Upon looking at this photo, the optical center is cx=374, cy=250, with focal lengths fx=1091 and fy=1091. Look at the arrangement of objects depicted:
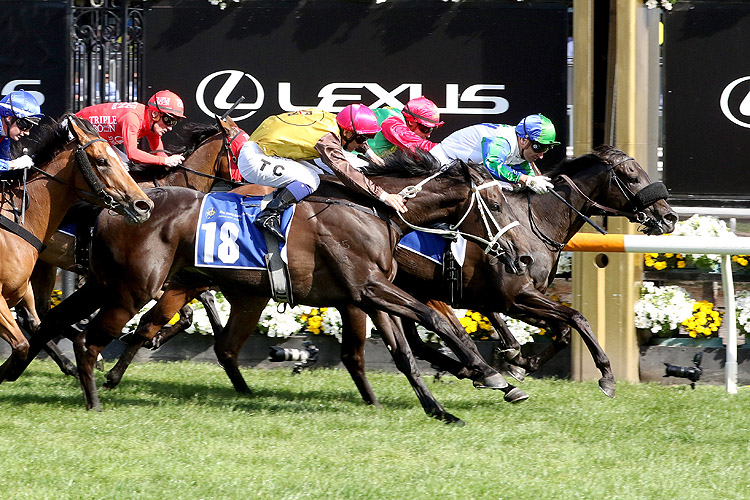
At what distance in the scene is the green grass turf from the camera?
14.5 ft

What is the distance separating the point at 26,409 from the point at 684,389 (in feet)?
13.4

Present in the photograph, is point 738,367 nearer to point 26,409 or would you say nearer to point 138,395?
point 138,395

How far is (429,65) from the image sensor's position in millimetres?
8250

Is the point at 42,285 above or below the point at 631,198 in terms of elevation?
below

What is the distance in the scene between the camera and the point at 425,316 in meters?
5.83

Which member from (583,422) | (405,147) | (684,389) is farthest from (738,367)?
(405,147)

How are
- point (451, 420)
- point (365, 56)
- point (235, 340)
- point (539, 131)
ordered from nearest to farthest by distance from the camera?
point (451, 420)
point (235, 340)
point (539, 131)
point (365, 56)

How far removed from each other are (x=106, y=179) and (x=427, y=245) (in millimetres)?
2005

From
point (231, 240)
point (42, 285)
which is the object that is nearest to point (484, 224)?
point (231, 240)

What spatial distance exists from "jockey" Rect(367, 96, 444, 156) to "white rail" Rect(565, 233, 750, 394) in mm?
1416

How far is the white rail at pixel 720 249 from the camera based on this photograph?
6902mm

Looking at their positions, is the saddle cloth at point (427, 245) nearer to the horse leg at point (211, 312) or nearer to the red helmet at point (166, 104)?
the horse leg at point (211, 312)

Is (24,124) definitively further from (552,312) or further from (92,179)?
(552,312)

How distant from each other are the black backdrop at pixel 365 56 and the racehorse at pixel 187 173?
0.62 meters
